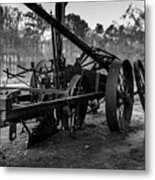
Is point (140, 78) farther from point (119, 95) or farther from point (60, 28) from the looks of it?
point (60, 28)

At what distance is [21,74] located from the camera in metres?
2.79

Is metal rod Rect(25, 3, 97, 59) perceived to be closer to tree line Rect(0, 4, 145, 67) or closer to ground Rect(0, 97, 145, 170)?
tree line Rect(0, 4, 145, 67)

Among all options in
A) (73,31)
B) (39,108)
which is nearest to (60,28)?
(73,31)

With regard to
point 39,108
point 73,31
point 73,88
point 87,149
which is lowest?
point 87,149

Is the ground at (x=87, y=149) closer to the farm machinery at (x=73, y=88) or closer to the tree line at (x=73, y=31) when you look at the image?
the farm machinery at (x=73, y=88)

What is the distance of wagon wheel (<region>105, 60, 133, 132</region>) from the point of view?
107 inches

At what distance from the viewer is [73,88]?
278 centimetres

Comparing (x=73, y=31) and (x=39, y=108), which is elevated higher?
(x=73, y=31)

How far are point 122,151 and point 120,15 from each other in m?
0.94

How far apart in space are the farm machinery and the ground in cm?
6

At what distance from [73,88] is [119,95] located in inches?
13.5

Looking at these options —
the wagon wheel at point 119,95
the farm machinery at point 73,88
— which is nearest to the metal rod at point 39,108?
the farm machinery at point 73,88

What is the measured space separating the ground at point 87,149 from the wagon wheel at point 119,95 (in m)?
0.06

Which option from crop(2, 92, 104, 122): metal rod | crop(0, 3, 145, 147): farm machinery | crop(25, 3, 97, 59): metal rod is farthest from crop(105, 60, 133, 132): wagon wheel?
crop(25, 3, 97, 59): metal rod
